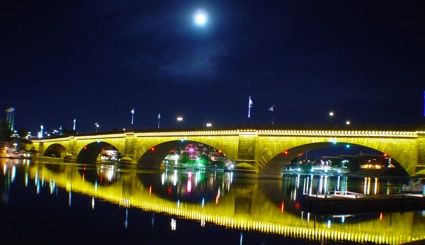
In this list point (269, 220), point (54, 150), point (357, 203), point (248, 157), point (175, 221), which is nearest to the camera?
point (175, 221)

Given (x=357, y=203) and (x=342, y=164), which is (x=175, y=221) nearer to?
(x=357, y=203)

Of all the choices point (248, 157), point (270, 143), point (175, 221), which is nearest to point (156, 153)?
point (248, 157)

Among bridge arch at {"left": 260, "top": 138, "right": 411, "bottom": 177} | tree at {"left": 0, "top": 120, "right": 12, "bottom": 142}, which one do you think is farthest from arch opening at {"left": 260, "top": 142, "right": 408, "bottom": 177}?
tree at {"left": 0, "top": 120, "right": 12, "bottom": 142}

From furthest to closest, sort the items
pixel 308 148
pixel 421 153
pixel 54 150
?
pixel 54 150
pixel 308 148
pixel 421 153

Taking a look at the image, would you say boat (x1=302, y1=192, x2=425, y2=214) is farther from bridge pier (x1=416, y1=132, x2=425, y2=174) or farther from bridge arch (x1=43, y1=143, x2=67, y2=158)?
bridge arch (x1=43, y1=143, x2=67, y2=158)

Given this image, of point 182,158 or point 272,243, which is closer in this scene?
point 272,243

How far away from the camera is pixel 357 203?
102 feet

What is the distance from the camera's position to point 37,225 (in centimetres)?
2062

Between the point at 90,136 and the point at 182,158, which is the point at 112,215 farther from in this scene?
the point at 182,158

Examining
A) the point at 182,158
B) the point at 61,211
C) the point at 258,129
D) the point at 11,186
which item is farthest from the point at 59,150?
the point at 61,211

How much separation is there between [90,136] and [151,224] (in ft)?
276

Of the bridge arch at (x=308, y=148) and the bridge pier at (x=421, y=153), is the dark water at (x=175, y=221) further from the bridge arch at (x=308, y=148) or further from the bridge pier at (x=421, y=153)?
the bridge arch at (x=308, y=148)

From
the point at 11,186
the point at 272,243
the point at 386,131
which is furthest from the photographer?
the point at 386,131

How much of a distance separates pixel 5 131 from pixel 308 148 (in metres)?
128
